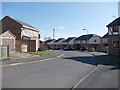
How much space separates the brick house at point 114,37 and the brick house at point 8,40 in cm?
1891

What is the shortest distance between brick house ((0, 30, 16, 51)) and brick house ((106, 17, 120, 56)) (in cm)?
1891

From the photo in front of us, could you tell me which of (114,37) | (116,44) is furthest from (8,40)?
(116,44)

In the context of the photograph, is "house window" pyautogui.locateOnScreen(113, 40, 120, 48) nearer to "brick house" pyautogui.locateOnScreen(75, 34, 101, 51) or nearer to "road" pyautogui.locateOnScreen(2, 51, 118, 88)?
"road" pyautogui.locateOnScreen(2, 51, 118, 88)

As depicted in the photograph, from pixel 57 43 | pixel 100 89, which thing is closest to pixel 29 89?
pixel 100 89

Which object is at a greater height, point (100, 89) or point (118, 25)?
point (118, 25)

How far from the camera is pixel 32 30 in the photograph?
197ft

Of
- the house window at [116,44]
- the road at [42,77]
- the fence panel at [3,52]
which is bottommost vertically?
the road at [42,77]

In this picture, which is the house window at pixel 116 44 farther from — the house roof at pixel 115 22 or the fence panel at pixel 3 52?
the fence panel at pixel 3 52

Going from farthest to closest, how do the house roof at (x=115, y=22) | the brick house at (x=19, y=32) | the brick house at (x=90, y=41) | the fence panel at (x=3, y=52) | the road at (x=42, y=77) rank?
the brick house at (x=90, y=41), the brick house at (x=19, y=32), the house roof at (x=115, y=22), the fence panel at (x=3, y=52), the road at (x=42, y=77)

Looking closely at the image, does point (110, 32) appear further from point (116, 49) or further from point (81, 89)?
point (81, 89)

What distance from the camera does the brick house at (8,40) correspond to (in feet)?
136

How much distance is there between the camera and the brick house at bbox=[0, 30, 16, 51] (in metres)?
41.6

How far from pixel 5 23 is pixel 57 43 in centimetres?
7979

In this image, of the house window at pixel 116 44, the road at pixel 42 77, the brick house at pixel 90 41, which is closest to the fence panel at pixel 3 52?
the road at pixel 42 77
